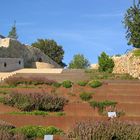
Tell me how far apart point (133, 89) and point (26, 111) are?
19.7 feet

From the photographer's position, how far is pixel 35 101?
13430 millimetres

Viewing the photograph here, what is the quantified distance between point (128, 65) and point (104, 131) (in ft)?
64.6

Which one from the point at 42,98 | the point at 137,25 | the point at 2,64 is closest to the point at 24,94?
the point at 42,98

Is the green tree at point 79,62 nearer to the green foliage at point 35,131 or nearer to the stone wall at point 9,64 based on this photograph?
the stone wall at point 9,64

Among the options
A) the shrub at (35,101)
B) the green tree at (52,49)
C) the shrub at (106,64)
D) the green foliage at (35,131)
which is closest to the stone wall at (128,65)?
the shrub at (106,64)

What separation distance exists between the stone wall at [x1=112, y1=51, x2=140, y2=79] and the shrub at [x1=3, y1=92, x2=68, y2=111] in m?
12.1

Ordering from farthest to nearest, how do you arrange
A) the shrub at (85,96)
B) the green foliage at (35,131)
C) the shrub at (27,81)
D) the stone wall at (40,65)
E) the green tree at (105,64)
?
the stone wall at (40,65)
the green tree at (105,64)
the shrub at (27,81)
the shrub at (85,96)
the green foliage at (35,131)

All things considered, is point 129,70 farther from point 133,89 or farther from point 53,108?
point 53,108

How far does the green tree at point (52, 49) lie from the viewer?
69062 mm

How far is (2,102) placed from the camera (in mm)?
14195

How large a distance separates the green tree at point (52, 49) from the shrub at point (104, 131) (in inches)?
2362

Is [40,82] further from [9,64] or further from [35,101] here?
[9,64]

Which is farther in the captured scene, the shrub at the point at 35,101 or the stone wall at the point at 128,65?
the stone wall at the point at 128,65

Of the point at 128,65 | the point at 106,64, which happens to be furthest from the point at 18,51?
the point at 128,65
